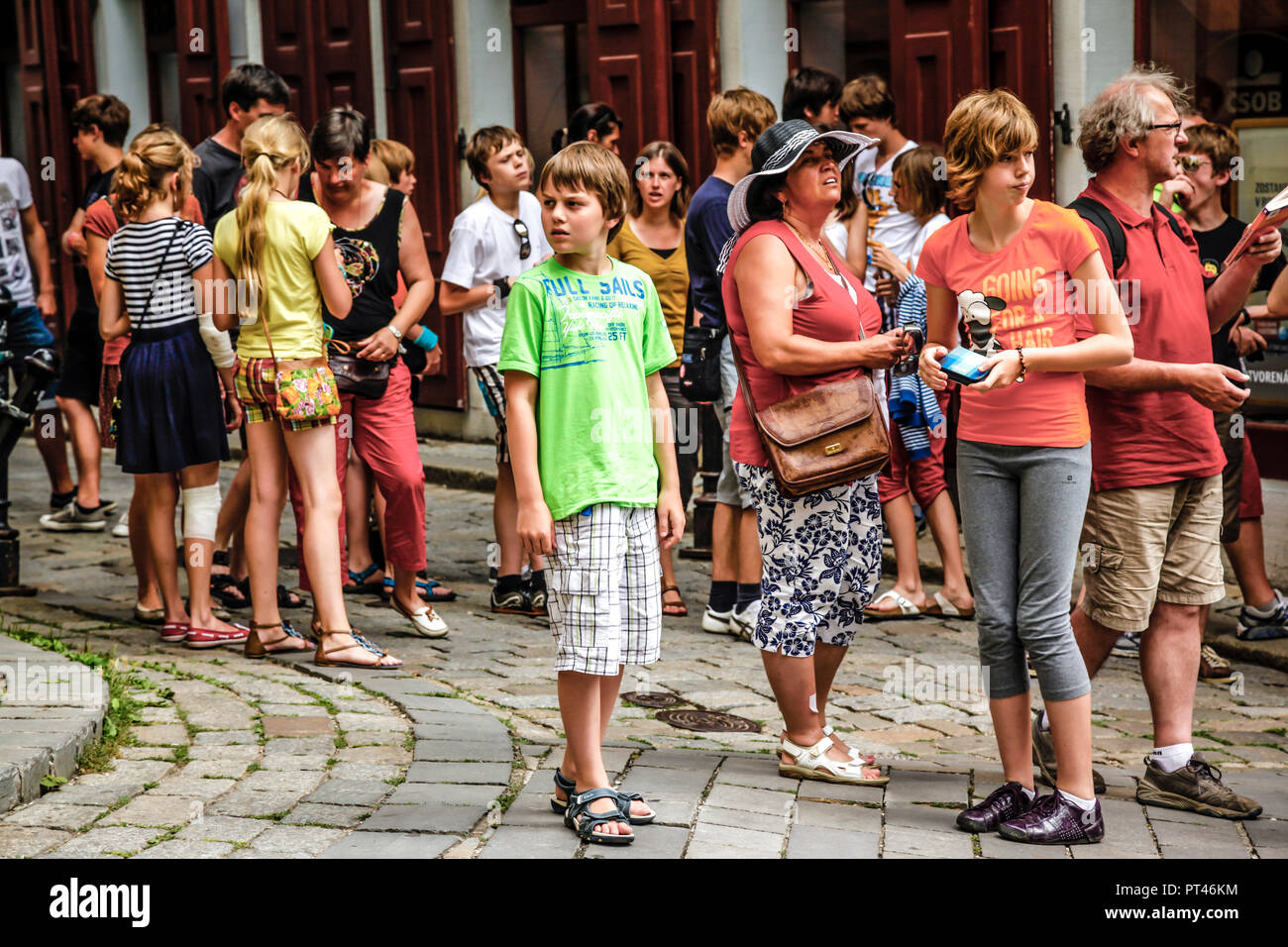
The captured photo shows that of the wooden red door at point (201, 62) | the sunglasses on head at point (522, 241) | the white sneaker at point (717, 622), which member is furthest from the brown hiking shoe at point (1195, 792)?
the wooden red door at point (201, 62)

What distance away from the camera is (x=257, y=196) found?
6.53 meters

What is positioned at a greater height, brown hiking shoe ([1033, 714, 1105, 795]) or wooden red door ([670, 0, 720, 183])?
wooden red door ([670, 0, 720, 183])

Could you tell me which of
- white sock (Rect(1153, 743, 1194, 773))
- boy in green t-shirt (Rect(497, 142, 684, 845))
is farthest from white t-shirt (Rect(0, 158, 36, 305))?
white sock (Rect(1153, 743, 1194, 773))

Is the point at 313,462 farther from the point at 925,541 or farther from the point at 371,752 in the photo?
the point at 925,541

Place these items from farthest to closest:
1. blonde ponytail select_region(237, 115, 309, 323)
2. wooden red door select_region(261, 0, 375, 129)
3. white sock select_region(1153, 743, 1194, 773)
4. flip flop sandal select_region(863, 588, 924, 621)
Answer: wooden red door select_region(261, 0, 375, 129) < flip flop sandal select_region(863, 588, 924, 621) < blonde ponytail select_region(237, 115, 309, 323) < white sock select_region(1153, 743, 1194, 773)

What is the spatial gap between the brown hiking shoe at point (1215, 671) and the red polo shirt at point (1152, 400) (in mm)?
1996

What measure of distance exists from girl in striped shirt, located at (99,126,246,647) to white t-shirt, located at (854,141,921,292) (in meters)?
3.16

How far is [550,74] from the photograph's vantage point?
42.1ft

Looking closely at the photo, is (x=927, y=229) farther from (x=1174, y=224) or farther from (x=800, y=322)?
(x=800, y=322)

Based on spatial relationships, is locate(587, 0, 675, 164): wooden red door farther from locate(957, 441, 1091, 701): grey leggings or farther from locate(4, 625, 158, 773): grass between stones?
locate(957, 441, 1091, 701): grey leggings

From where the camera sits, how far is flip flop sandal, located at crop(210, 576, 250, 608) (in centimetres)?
789

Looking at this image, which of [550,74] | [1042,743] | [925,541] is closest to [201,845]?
[1042,743]

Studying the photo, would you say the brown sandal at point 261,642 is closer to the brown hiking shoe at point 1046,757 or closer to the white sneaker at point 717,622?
the white sneaker at point 717,622
